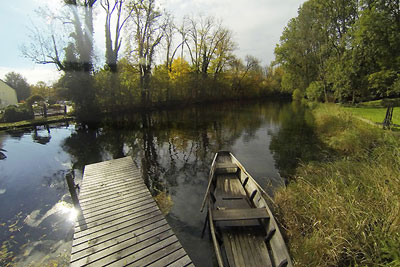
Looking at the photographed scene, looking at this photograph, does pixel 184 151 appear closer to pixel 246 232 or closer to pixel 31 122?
pixel 246 232

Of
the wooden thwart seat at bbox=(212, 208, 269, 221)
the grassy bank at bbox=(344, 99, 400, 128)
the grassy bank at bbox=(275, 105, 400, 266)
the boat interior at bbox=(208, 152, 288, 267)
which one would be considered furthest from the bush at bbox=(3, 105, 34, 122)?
the grassy bank at bbox=(344, 99, 400, 128)

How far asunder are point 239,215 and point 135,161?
742 centimetres

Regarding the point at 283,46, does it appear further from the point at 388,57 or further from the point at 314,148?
the point at 314,148

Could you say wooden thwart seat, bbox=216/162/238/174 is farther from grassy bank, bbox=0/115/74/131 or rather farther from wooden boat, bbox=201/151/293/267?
grassy bank, bbox=0/115/74/131

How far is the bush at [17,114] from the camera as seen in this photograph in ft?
66.5

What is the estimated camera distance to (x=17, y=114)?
818 inches

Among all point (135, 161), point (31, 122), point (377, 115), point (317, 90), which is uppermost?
point (317, 90)

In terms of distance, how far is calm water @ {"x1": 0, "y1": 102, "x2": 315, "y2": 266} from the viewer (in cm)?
488

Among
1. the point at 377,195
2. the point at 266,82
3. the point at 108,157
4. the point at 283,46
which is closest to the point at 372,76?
the point at 283,46

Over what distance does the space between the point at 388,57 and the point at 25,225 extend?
31.5 m

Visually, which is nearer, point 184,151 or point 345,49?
point 184,151

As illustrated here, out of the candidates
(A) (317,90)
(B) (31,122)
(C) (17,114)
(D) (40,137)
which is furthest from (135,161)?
(A) (317,90)

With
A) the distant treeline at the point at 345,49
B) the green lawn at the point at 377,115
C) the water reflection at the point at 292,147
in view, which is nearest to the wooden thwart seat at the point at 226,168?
the water reflection at the point at 292,147

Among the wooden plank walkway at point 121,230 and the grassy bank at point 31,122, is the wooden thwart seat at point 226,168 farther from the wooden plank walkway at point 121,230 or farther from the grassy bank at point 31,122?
the grassy bank at point 31,122
